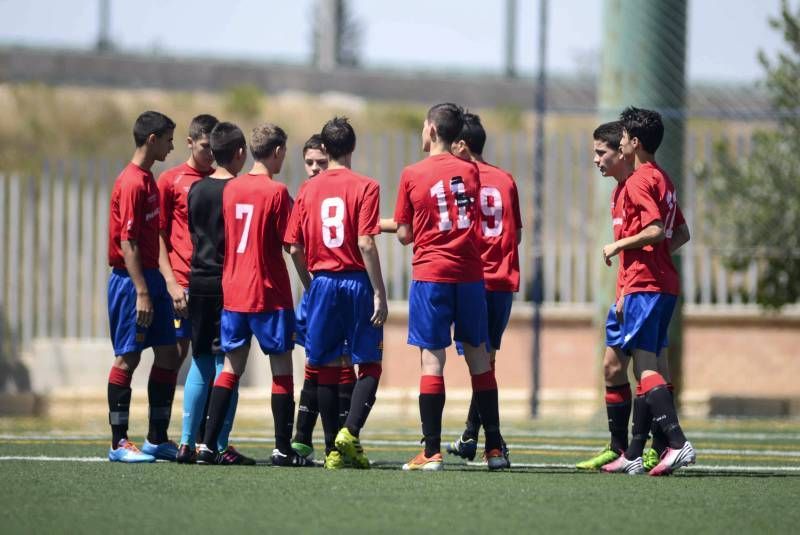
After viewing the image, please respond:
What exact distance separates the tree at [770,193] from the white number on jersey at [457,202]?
9.37 m

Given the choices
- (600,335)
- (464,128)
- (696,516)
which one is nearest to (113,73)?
(600,335)

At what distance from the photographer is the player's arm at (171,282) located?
31.2 feet

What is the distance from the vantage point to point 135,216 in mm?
9398

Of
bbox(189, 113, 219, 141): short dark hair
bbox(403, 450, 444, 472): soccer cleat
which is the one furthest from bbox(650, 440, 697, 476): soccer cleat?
bbox(189, 113, 219, 141): short dark hair

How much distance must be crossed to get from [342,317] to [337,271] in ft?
0.92

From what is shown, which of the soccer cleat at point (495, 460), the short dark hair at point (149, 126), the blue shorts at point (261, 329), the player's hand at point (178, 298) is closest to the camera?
the soccer cleat at point (495, 460)

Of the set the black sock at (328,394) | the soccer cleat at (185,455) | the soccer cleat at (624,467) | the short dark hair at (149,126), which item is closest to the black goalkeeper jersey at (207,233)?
→ the short dark hair at (149,126)

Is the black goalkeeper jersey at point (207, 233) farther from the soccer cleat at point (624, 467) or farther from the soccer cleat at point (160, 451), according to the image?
the soccer cleat at point (624, 467)

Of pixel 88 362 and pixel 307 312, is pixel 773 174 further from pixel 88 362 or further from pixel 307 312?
pixel 307 312

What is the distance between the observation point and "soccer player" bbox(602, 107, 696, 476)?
28.8 ft

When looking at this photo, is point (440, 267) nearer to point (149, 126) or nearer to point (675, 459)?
point (675, 459)

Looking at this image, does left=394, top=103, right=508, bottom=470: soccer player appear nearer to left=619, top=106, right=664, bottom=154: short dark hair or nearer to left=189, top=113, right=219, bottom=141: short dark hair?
left=619, top=106, right=664, bottom=154: short dark hair

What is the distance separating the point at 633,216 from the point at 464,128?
1546mm

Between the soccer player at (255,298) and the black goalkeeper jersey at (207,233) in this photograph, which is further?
the black goalkeeper jersey at (207,233)
